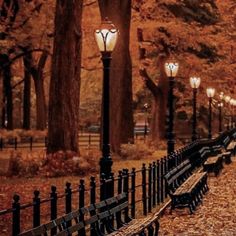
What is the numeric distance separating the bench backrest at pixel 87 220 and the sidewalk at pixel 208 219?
143cm

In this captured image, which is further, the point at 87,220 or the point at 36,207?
the point at 87,220

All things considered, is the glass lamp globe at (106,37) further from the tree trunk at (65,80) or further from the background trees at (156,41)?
the background trees at (156,41)

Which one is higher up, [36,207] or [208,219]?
[36,207]

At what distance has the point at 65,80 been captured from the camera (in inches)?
1025

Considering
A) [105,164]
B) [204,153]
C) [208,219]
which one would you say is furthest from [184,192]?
[204,153]

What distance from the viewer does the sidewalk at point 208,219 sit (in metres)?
14.3

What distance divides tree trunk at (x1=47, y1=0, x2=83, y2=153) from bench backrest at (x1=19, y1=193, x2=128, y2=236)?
12298mm

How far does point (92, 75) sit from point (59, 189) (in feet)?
141

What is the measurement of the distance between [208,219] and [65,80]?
11276 mm

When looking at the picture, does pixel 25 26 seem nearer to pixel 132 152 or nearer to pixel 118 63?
pixel 118 63

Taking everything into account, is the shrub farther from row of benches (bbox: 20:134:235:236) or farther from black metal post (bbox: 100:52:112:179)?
black metal post (bbox: 100:52:112:179)

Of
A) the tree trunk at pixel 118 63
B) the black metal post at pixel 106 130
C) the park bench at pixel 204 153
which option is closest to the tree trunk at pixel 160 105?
the tree trunk at pixel 118 63

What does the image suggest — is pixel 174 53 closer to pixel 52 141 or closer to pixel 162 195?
pixel 52 141

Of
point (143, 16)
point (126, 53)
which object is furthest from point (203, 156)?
point (143, 16)
